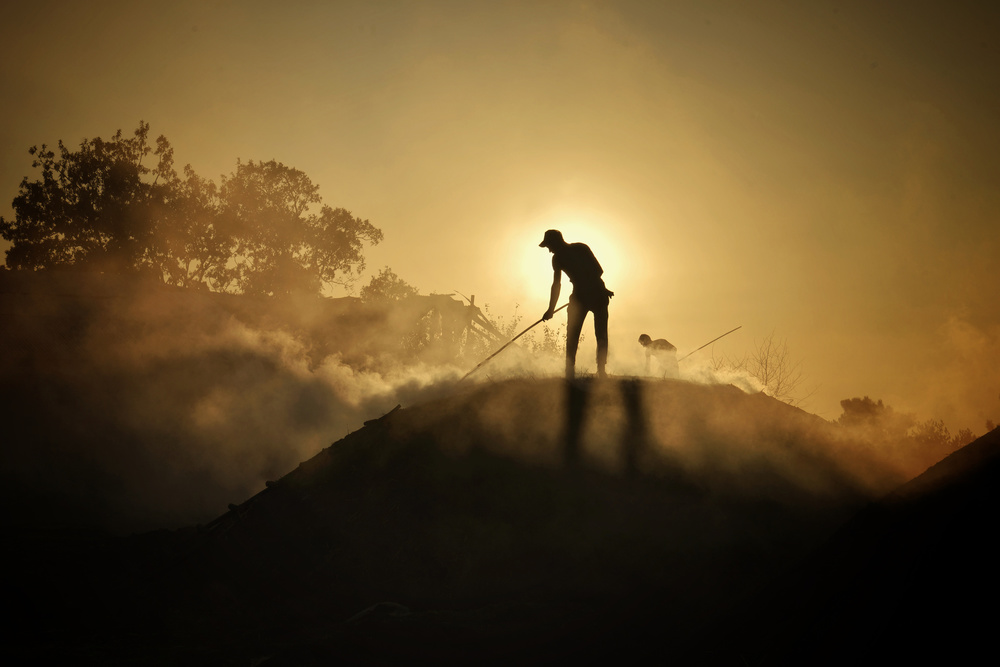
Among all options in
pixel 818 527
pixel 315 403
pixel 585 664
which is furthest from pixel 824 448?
pixel 315 403

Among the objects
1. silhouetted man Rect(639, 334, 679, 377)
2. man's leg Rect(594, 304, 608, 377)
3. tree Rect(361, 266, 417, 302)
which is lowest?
man's leg Rect(594, 304, 608, 377)

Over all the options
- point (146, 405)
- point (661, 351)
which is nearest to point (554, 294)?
point (661, 351)

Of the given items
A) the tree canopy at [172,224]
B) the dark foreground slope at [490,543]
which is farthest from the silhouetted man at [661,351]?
the tree canopy at [172,224]

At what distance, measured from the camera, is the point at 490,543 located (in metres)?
9.45

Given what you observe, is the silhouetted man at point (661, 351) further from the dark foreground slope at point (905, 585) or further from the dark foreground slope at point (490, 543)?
the dark foreground slope at point (905, 585)

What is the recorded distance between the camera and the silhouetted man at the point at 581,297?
1111cm

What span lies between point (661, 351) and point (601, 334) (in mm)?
6224

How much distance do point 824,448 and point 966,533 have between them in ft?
22.0

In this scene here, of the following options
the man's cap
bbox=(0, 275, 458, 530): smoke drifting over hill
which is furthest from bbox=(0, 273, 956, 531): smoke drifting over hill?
the man's cap

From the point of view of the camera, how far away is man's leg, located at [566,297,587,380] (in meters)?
11.1

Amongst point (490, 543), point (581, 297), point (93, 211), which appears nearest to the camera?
point (490, 543)

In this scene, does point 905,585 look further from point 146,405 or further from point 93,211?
point 93,211

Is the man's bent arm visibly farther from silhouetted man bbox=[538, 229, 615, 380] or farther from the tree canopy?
the tree canopy

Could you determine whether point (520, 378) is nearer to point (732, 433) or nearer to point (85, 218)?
point (732, 433)
